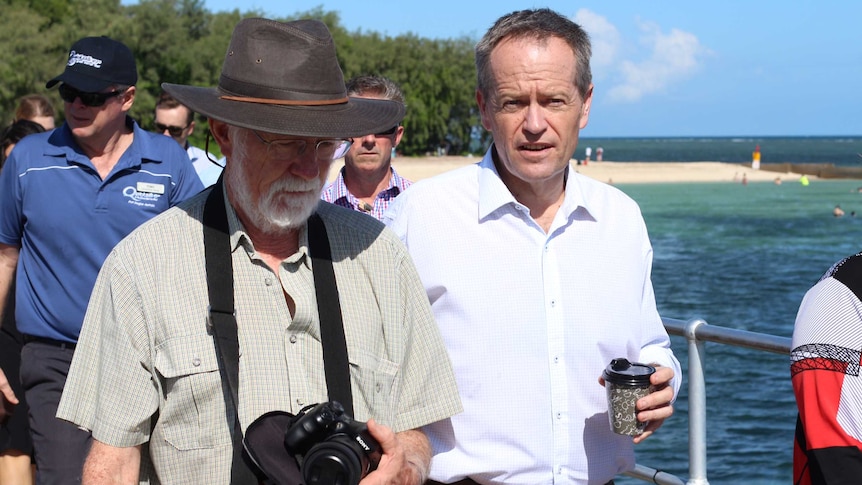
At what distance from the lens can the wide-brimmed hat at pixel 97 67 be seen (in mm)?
5008

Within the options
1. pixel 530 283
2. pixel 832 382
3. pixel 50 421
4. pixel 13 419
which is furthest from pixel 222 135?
pixel 13 419

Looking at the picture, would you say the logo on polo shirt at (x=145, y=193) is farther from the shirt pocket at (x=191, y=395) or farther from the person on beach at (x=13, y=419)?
the shirt pocket at (x=191, y=395)

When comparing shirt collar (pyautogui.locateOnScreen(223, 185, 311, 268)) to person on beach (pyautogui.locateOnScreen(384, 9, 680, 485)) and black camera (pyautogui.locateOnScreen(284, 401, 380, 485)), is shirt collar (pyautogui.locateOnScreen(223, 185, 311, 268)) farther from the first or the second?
person on beach (pyautogui.locateOnScreen(384, 9, 680, 485))

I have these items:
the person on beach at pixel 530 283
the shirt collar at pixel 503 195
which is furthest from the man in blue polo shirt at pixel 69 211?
the shirt collar at pixel 503 195

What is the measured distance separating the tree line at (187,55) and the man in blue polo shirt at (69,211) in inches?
1107

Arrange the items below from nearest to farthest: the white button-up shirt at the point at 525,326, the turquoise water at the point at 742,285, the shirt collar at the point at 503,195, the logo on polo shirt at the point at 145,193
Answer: the white button-up shirt at the point at 525,326 < the shirt collar at the point at 503,195 < the logo on polo shirt at the point at 145,193 < the turquoise water at the point at 742,285

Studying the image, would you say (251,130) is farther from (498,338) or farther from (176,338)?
(498,338)

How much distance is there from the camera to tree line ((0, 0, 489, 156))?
49.4 metres

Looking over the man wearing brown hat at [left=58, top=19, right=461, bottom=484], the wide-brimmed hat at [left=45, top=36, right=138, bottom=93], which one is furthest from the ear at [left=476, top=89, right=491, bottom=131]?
the wide-brimmed hat at [left=45, top=36, right=138, bottom=93]

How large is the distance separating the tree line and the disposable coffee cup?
30452 millimetres

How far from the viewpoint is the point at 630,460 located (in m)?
3.41

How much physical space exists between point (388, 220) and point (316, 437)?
4.40 ft

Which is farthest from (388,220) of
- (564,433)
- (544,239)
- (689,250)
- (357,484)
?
(689,250)

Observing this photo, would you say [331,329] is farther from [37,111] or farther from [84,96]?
[37,111]
